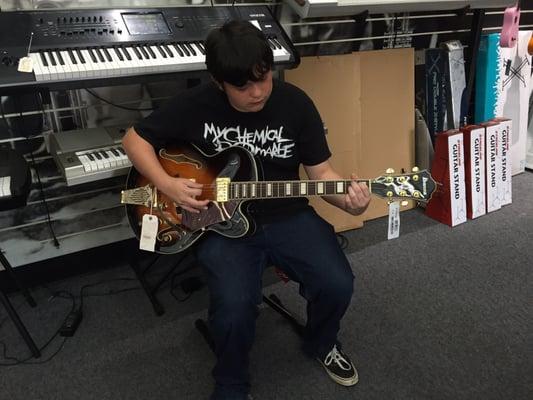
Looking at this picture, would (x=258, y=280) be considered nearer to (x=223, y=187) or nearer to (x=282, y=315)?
(x=223, y=187)

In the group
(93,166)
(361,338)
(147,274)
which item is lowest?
(361,338)

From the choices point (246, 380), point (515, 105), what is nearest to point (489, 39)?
point (515, 105)

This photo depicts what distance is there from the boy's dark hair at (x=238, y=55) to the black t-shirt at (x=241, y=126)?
189 millimetres

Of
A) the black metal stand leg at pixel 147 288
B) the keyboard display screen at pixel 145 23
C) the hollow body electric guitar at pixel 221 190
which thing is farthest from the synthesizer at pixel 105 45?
the black metal stand leg at pixel 147 288

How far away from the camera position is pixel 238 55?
1.19 metres

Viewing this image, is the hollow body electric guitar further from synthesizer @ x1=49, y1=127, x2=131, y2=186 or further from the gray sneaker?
the gray sneaker

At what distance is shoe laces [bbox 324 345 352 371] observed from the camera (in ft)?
4.91

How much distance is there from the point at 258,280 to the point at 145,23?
1047mm

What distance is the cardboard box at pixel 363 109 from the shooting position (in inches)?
88.7

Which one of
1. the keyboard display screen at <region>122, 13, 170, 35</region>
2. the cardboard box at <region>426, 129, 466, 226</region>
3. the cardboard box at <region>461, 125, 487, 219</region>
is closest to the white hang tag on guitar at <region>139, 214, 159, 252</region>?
the keyboard display screen at <region>122, 13, 170, 35</region>

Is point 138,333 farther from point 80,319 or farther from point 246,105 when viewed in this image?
point 246,105

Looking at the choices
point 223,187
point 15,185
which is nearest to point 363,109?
point 223,187

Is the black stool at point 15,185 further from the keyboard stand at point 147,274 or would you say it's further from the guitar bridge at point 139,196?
the keyboard stand at point 147,274

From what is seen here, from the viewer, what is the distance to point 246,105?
1320mm
